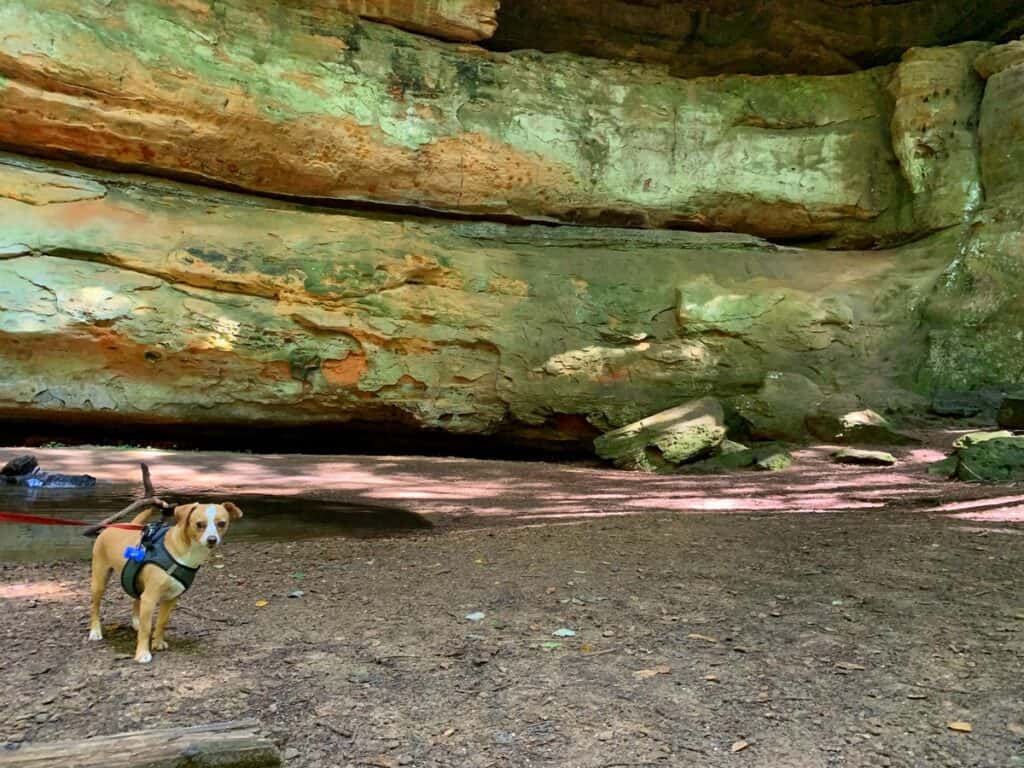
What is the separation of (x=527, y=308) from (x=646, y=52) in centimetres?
630

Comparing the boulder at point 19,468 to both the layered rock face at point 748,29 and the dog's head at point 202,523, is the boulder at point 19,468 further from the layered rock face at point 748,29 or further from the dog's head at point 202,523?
the layered rock face at point 748,29

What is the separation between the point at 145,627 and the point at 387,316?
8930 millimetres

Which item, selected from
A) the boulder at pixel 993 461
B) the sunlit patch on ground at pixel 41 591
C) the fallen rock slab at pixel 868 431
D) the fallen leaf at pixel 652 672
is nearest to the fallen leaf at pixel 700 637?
the fallen leaf at pixel 652 672

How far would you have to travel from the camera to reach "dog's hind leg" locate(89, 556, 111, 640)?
9.80 feet

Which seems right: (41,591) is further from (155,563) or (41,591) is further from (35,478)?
(35,478)

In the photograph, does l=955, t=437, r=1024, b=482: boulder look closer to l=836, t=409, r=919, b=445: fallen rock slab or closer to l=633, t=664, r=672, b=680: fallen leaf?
l=836, t=409, r=919, b=445: fallen rock slab

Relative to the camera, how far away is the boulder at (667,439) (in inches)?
400

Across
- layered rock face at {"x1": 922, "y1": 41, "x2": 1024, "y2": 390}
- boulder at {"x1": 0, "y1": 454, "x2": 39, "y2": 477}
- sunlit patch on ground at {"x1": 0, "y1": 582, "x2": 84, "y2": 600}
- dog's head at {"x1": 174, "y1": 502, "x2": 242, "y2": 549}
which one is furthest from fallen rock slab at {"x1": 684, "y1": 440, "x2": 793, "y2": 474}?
dog's head at {"x1": 174, "y1": 502, "x2": 242, "y2": 549}

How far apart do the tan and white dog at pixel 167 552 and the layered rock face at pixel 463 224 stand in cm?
815

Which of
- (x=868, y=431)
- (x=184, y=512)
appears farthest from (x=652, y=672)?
(x=868, y=431)

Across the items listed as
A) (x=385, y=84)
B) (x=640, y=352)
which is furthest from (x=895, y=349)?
(x=385, y=84)

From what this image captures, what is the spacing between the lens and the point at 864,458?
9.38 metres

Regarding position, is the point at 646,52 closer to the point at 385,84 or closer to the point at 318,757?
the point at 385,84

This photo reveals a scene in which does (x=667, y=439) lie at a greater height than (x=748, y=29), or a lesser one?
lesser
